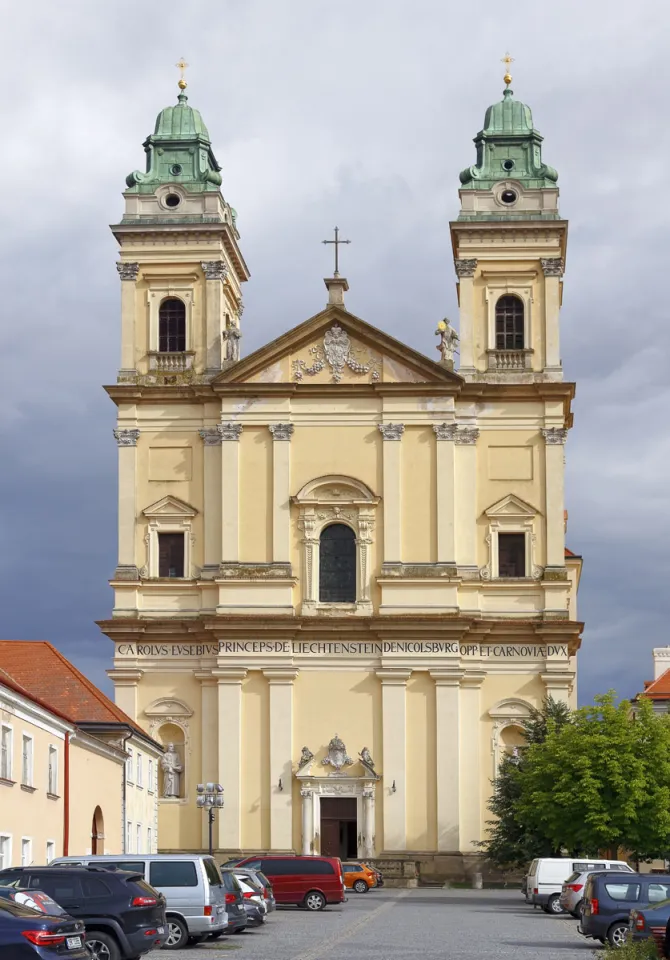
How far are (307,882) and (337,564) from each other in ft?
71.6

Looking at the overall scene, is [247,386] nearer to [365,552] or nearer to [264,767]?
[365,552]

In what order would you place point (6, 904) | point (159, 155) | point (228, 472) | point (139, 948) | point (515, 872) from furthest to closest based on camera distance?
point (159, 155)
point (228, 472)
point (515, 872)
point (139, 948)
point (6, 904)

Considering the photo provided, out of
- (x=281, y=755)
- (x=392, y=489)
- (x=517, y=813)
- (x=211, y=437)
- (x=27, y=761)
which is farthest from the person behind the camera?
(x=211, y=437)

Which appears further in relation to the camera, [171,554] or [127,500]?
[171,554]

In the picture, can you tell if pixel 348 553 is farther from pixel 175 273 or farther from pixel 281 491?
pixel 175 273

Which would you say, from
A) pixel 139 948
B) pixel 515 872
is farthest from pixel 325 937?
pixel 515 872

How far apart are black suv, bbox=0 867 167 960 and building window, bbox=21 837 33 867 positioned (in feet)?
34.1

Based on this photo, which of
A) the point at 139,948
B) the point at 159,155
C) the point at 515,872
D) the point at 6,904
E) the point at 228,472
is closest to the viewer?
the point at 6,904

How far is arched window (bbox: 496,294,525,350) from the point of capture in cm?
6962

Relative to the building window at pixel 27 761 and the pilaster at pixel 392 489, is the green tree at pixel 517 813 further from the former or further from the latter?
the building window at pixel 27 761

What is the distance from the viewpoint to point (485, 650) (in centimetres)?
A: 6694

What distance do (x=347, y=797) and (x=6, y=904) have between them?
147 ft

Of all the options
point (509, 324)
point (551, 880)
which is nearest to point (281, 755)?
point (509, 324)

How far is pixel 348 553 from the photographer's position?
67.5 metres
